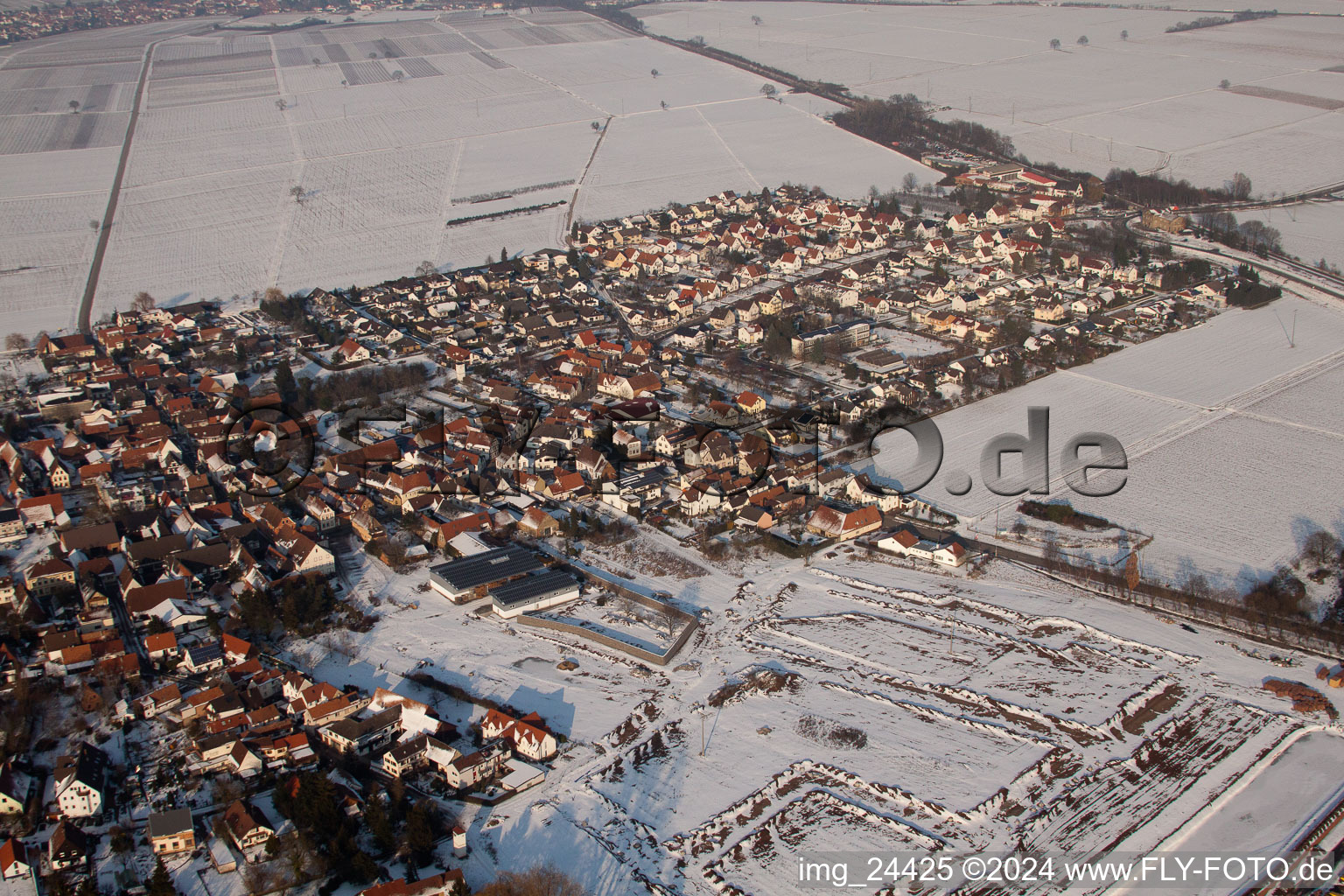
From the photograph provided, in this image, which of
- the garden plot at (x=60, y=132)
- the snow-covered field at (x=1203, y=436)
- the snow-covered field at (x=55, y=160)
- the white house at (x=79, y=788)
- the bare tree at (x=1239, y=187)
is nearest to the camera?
the white house at (x=79, y=788)

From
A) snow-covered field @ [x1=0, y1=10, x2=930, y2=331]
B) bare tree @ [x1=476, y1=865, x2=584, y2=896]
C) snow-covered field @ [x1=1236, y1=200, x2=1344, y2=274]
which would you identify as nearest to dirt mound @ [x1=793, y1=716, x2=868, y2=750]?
bare tree @ [x1=476, y1=865, x2=584, y2=896]

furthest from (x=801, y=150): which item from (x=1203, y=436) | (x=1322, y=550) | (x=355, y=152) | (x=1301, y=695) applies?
(x=1301, y=695)

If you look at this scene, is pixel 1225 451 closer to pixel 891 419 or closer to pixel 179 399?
pixel 891 419

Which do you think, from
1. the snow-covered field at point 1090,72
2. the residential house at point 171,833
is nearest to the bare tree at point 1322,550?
the residential house at point 171,833

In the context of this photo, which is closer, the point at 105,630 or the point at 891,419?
the point at 105,630

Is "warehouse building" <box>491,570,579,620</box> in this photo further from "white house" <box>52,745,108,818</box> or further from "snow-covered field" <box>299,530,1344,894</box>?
"white house" <box>52,745,108,818</box>

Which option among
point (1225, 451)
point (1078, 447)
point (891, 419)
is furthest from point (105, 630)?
point (1225, 451)

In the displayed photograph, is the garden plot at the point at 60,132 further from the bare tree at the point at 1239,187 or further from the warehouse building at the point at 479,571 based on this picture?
the bare tree at the point at 1239,187

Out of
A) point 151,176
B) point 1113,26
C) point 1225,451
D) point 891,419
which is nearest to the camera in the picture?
point 1225,451
